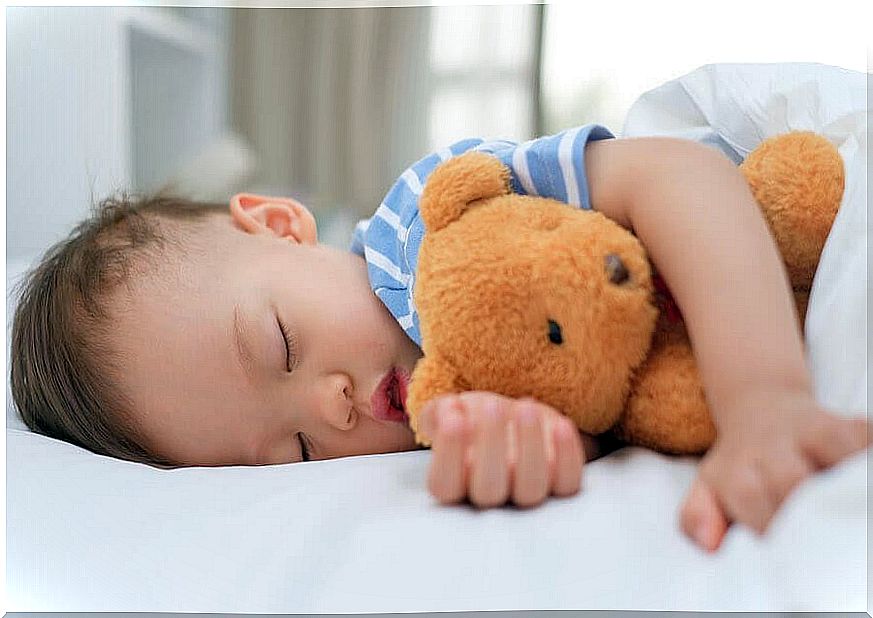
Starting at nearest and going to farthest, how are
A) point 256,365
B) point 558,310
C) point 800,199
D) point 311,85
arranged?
point 558,310
point 800,199
point 256,365
point 311,85

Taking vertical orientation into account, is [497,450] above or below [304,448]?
above

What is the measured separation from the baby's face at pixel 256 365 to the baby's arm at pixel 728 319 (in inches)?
11.0

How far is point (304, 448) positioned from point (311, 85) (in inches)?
66.4

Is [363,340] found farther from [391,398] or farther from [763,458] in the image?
[763,458]

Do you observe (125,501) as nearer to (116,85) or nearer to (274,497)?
(274,497)

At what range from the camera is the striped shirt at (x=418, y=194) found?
2.43 ft

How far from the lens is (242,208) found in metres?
1.10

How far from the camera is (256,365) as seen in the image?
0.85 metres

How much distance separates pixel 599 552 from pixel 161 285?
55 cm

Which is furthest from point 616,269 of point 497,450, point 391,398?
point 391,398

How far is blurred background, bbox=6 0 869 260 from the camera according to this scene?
177 centimetres

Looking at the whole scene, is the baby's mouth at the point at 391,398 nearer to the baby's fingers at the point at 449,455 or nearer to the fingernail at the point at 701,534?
the baby's fingers at the point at 449,455

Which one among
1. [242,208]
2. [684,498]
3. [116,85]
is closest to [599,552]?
[684,498]

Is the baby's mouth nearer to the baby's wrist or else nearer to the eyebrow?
the eyebrow
